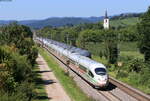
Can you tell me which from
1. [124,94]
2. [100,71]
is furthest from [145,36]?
[124,94]

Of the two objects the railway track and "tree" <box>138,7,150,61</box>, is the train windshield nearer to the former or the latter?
the railway track

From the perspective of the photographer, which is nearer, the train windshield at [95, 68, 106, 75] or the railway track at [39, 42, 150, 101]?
the railway track at [39, 42, 150, 101]

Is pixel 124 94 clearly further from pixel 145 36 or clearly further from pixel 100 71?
pixel 145 36

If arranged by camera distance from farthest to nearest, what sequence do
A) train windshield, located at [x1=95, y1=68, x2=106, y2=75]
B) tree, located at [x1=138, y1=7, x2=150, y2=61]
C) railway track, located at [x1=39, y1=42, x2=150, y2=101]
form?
tree, located at [x1=138, y1=7, x2=150, y2=61], train windshield, located at [x1=95, y1=68, x2=106, y2=75], railway track, located at [x1=39, y1=42, x2=150, y2=101]

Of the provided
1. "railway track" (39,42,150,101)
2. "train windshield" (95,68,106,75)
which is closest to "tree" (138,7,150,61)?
"railway track" (39,42,150,101)

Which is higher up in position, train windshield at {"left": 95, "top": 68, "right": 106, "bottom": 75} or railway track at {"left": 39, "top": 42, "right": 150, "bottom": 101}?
train windshield at {"left": 95, "top": 68, "right": 106, "bottom": 75}

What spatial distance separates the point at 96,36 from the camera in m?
168

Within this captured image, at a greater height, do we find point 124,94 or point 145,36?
point 145,36

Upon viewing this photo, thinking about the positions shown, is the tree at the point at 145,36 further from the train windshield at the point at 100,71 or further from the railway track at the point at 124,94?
the train windshield at the point at 100,71

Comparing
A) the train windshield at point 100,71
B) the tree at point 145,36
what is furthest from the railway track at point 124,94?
the tree at point 145,36

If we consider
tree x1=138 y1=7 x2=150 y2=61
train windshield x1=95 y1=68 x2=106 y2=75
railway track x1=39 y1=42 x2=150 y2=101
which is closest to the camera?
railway track x1=39 y1=42 x2=150 y2=101

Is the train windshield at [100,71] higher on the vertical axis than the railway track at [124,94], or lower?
higher

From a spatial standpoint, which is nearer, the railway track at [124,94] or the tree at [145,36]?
the railway track at [124,94]

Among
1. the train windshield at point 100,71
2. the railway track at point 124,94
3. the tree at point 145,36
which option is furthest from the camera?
the tree at point 145,36
